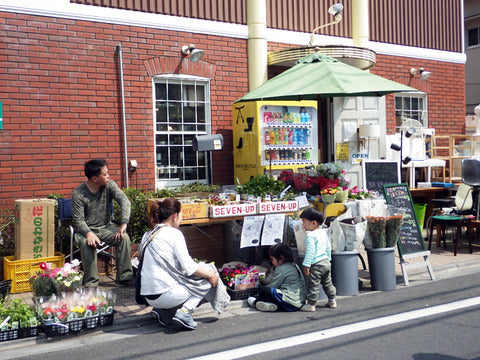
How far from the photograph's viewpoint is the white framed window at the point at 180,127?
984 centimetres

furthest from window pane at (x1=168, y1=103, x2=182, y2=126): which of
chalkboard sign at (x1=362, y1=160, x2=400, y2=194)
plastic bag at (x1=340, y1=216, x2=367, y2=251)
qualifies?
plastic bag at (x1=340, y1=216, x2=367, y2=251)

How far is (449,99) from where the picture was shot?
1416cm

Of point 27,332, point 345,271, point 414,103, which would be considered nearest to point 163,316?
point 27,332

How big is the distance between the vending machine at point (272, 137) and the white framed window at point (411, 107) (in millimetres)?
4042

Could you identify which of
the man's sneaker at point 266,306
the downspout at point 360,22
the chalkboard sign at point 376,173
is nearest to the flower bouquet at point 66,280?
the man's sneaker at point 266,306

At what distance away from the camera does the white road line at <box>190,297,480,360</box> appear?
4777 mm

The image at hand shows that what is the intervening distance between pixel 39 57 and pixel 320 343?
6.53m

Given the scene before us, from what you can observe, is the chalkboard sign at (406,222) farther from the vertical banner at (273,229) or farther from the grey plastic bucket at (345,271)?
the vertical banner at (273,229)

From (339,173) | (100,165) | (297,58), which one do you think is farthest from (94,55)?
(339,173)

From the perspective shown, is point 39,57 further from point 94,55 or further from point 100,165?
point 100,165

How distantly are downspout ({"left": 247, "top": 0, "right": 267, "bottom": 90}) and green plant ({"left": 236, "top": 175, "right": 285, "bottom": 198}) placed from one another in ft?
11.7

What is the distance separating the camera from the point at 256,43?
10695 millimetres

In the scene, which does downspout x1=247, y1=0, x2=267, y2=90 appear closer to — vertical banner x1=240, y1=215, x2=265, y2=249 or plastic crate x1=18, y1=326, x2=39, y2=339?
vertical banner x1=240, y1=215, x2=265, y2=249

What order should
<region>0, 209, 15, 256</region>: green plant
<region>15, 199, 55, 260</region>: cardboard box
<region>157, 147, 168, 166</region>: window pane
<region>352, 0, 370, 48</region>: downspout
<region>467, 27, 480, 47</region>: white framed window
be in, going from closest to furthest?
<region>15, 199, 55, 260</region>: cardboard box, <region>0, 209, 15, 256</region>: green plant, <region>157, 147, 168, 166</region>: window pane, <region>352, 0, 370, 48</region>: downspout, <region>467, 27, 480, 47</region>: white framed window
